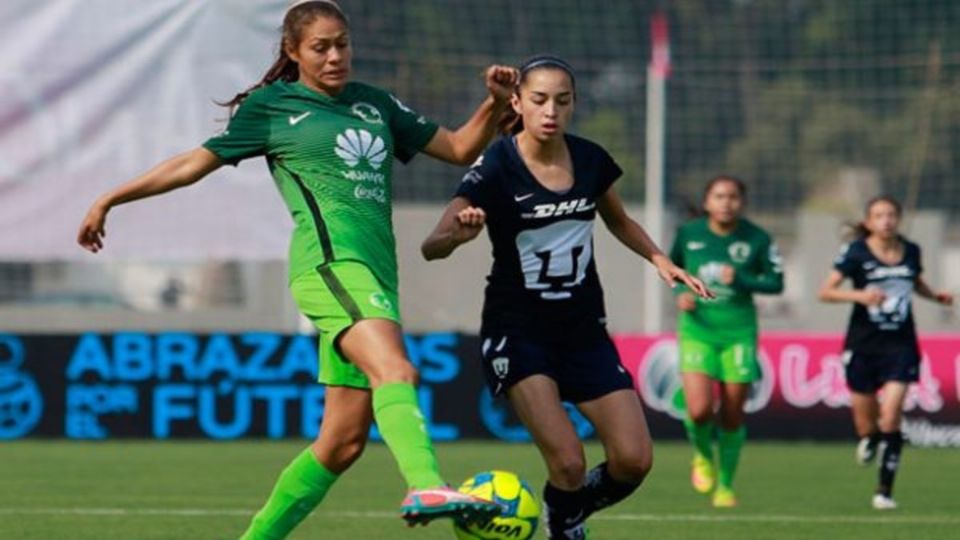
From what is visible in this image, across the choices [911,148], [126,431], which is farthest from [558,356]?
[911,148]

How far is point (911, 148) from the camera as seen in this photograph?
97.0 feet

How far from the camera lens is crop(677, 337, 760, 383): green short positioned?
570 inches

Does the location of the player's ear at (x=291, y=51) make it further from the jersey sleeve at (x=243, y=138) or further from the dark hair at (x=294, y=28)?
the jersey sleeve at (x=243, y=138)

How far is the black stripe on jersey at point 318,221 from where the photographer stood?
8.23 m

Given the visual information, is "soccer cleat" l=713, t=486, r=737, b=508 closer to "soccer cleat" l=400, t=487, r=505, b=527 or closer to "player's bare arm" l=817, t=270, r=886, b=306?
"player's bare arm" l=817, t=270, r=886, b=306

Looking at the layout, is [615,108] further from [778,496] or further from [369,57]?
[778,496]

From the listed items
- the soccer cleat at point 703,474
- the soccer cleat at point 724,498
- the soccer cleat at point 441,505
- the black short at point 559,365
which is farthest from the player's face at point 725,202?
the soccer cleat at point 441,505

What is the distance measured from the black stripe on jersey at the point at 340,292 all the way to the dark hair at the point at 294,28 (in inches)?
32.8

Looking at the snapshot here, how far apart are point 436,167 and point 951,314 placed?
42.2ft

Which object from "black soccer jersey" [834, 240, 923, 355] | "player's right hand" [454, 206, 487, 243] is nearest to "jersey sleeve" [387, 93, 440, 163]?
"player's right hand" [454, 206, 487, 243]

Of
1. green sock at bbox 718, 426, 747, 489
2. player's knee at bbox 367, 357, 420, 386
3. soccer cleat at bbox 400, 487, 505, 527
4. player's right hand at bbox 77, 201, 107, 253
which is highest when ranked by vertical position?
player's right hand at bbox 77, 201, 107, 253

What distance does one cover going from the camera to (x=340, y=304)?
8070 millimetres

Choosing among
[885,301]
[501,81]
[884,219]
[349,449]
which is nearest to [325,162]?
[501,81]

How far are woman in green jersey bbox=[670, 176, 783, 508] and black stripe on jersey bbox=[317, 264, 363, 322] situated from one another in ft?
21.0
